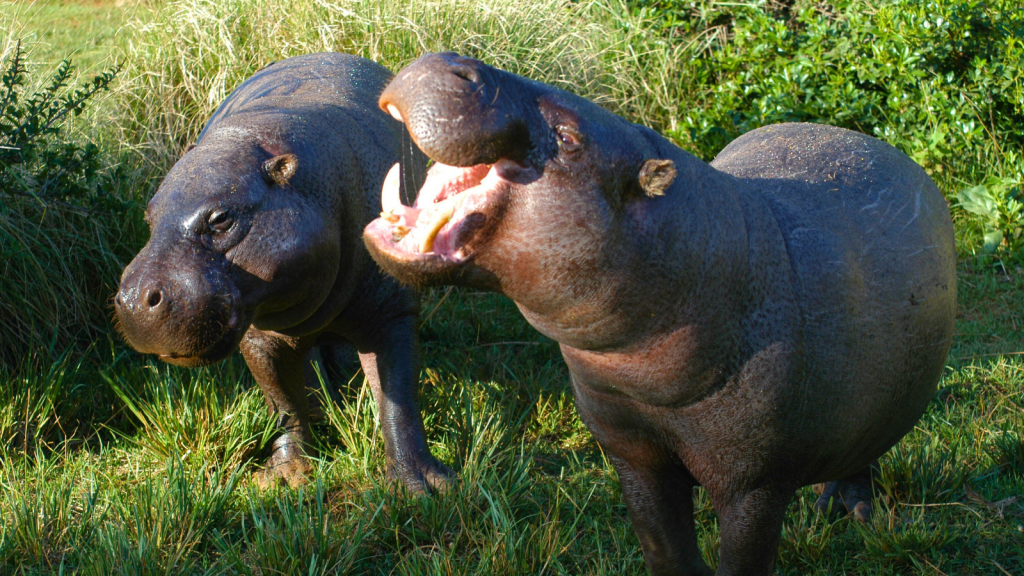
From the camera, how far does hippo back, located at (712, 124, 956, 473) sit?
8.31ft

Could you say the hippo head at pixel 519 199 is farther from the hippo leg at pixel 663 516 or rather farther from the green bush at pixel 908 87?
the green bush at pixel 908 87

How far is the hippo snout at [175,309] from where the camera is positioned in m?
3.14

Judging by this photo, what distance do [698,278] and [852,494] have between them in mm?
2025

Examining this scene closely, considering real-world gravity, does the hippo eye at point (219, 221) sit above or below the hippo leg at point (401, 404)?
above

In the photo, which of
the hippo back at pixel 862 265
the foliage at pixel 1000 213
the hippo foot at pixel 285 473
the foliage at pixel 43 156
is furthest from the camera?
the foliage at pixel 1000 213

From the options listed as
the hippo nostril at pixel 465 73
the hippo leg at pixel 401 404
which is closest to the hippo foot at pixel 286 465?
the hippo leg at pixel 401 404

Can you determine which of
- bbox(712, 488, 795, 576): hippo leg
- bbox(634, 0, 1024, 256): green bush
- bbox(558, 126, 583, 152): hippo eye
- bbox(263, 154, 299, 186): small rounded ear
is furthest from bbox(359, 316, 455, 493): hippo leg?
bbox(634, 0, 1024, 256): green bush

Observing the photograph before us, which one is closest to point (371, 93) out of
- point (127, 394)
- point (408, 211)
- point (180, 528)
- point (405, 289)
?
point (405, 289)

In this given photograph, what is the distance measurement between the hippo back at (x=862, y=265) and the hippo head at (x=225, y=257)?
157 centimetres

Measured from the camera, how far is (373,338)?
405cm

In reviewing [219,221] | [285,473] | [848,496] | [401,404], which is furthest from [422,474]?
[848,496]

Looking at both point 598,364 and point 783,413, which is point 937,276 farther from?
point 598,364

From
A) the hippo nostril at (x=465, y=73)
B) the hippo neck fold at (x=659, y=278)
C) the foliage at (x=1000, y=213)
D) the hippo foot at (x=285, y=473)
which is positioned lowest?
the foliage at (x=1000, y=213)

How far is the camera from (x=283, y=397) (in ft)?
13.9
